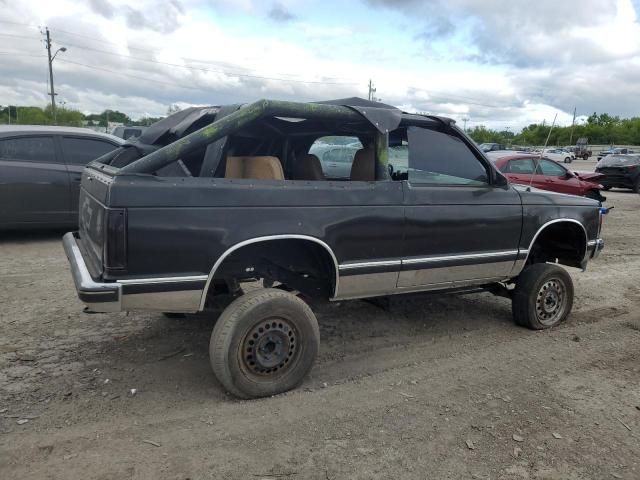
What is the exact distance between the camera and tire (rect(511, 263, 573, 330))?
15.9 feet

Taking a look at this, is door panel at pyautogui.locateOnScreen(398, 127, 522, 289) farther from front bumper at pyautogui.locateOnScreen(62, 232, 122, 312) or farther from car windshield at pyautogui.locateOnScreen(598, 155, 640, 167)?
car windshield at pyautogui.locateOnScreen(598, 155, 640, 167)

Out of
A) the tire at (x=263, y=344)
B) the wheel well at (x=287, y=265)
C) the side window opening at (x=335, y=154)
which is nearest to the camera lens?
the tire at (x=263, y=344)

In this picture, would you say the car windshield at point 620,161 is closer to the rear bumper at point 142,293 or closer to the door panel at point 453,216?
the door panel at point 453,216

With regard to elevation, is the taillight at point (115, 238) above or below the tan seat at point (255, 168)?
below

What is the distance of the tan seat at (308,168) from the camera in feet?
14.1

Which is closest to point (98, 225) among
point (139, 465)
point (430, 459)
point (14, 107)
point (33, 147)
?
point (139, 465)

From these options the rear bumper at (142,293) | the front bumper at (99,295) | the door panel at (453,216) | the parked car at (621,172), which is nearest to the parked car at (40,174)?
the rear bumper at (142,293)

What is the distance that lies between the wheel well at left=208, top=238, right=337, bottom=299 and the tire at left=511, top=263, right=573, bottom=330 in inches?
79.9

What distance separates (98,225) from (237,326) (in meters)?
1.03

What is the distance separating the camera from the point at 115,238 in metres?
2.97

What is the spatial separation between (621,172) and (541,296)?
1713 centimetres

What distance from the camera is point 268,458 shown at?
285 cm

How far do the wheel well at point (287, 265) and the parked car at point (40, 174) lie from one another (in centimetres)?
467

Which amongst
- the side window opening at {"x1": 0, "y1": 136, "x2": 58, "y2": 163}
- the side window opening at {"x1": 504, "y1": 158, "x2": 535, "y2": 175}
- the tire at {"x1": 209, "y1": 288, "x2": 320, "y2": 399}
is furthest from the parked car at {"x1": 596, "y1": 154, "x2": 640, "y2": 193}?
the tire at {"x1": 209, "y1": 288, "x2": 320, "y2": 399}
